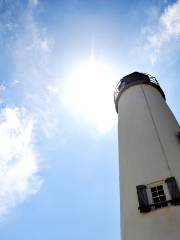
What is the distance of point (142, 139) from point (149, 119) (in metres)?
1.47

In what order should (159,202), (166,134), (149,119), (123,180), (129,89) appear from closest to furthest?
(159,202) → (123,180) → (166,134) → (149,119) → (129,89)

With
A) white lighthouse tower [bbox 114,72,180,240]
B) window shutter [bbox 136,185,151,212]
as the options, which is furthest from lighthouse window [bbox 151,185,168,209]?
window shutter [bbox 136,185,151,212]

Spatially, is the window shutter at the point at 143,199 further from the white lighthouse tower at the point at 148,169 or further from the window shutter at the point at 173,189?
the window shutter at the point at 173,189

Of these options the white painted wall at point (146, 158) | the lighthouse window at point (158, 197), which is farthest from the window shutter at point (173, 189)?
the lighthouse window at point (158, 197)

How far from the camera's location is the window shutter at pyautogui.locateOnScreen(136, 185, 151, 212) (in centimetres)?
981

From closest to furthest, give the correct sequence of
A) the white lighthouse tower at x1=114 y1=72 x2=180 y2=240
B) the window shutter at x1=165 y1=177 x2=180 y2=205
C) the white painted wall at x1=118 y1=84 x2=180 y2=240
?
the white painted wall at x1=118 y1=84 x2=180 y2=240 → the white lighthouse tower at x1=114 y1=72 x2=180 y2=240 → the window shutter at x1=165 y1=177 x2=180 y2=205

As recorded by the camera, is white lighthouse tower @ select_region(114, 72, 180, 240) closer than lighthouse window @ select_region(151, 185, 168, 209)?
Yes

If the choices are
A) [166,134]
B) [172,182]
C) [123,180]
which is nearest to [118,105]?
[166,134]

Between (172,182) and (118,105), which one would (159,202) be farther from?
(118,105)

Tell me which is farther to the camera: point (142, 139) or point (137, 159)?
point (142, 139)

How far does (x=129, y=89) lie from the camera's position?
18.6m

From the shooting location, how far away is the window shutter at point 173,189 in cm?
948

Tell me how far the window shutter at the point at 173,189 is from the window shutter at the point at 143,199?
0.91m

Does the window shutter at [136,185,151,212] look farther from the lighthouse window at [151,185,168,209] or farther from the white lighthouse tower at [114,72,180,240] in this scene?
the lighthouse window at [151,185,168,209]
